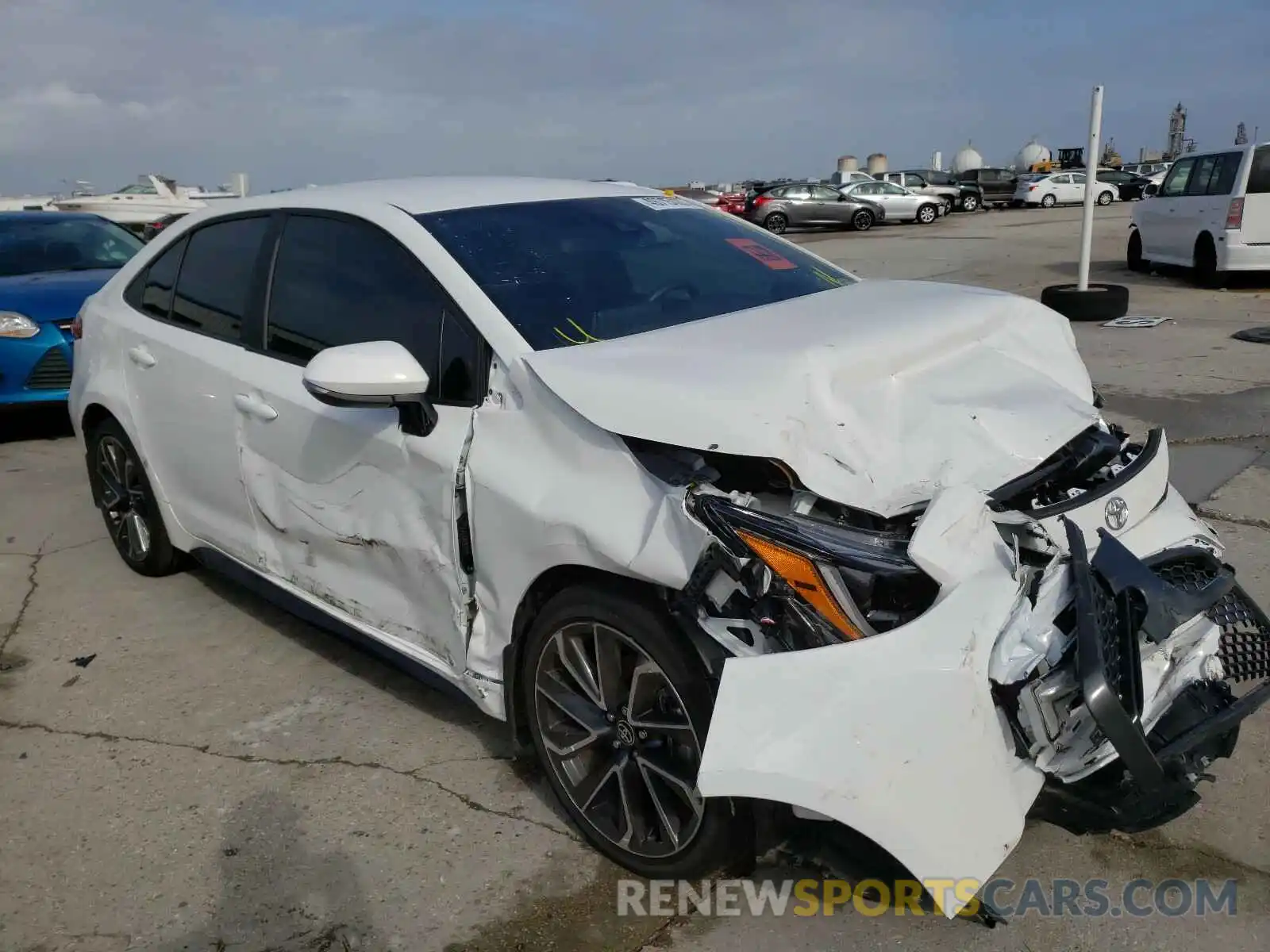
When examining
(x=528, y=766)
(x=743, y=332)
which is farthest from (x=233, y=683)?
(x=743, y=332)

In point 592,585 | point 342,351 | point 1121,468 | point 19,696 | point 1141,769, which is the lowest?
point 19,696

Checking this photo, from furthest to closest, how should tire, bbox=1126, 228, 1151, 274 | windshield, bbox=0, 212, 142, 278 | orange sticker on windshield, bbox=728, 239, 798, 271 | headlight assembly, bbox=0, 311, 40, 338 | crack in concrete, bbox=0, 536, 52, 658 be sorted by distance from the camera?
1. tire, bbox=1126, 228, 1151, 274
2. windshield, bbox=0, 212, 142, 278
3. headlight assembly, bbox=0, 311, 40, 338
4. crack in concrete, bbox=0, 536, 52, 658
5. orange sticker on windshield, bbox=728, 239, 798, 271

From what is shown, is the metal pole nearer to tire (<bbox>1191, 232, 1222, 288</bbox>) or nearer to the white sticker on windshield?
tire (<bbox>1191, 232, 1222, 288</bbox>)

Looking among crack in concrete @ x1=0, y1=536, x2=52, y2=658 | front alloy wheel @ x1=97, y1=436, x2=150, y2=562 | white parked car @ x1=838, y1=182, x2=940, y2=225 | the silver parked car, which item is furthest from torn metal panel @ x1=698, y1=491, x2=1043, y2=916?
white parked car @ x1=838, y1=182, x2=940, y2=225

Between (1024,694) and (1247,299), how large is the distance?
1177 cm

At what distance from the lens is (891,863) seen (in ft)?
7.22

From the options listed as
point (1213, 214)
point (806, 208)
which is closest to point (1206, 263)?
point (1213, 214)

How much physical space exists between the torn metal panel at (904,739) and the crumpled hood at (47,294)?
7167mm

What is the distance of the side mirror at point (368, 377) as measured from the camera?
8.91 ft

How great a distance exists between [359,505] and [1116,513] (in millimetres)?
2080

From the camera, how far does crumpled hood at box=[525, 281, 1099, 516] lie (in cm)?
231

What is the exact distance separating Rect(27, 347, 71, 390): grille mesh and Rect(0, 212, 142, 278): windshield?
1335mm

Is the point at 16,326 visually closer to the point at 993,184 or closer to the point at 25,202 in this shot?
the point at 25,202

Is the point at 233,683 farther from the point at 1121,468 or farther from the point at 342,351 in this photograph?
the point at 1121,468
